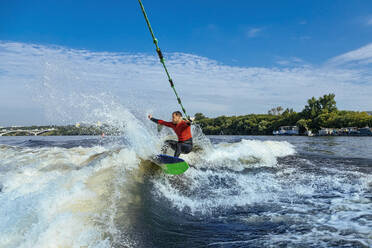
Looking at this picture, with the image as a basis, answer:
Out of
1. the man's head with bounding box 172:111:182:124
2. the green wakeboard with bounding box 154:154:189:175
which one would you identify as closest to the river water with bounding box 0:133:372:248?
the green wakeboard with bounding box 154:154:189:175

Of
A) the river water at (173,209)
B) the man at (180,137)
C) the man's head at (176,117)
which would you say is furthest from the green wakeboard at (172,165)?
the man's head at (176,117)

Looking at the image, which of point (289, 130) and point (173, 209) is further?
point (289, 130)

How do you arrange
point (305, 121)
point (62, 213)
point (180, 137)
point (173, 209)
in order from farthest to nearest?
point (305, 121) < point (180, 137) < point (173, 209) < point (62, 213)

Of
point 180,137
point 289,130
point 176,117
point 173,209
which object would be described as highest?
point 176,117

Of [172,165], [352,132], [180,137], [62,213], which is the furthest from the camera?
[352,132]

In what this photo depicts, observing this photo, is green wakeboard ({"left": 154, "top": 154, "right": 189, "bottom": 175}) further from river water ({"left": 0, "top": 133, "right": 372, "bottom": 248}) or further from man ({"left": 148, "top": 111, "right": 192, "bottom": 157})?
man ({"left": 148, "top": 111, "right": 192, "bottom": 157})

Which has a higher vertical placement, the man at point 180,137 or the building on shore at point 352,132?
the man at point 180,137

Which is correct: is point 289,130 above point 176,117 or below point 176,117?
below

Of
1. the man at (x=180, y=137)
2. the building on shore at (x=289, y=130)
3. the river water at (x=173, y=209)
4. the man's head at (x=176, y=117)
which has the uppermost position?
the man's head at (x=176, y=117)

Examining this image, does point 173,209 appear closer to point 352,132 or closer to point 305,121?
point 352,132

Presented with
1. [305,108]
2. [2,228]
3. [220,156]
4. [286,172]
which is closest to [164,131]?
[220,156]

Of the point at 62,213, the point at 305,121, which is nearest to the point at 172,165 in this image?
the point at 62,213

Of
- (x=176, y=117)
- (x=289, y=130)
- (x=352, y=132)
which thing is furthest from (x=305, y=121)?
(x=176, y=117)

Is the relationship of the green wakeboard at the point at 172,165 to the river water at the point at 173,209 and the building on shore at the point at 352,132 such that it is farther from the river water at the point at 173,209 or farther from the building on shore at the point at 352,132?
the building on shore at the point at 352,132
